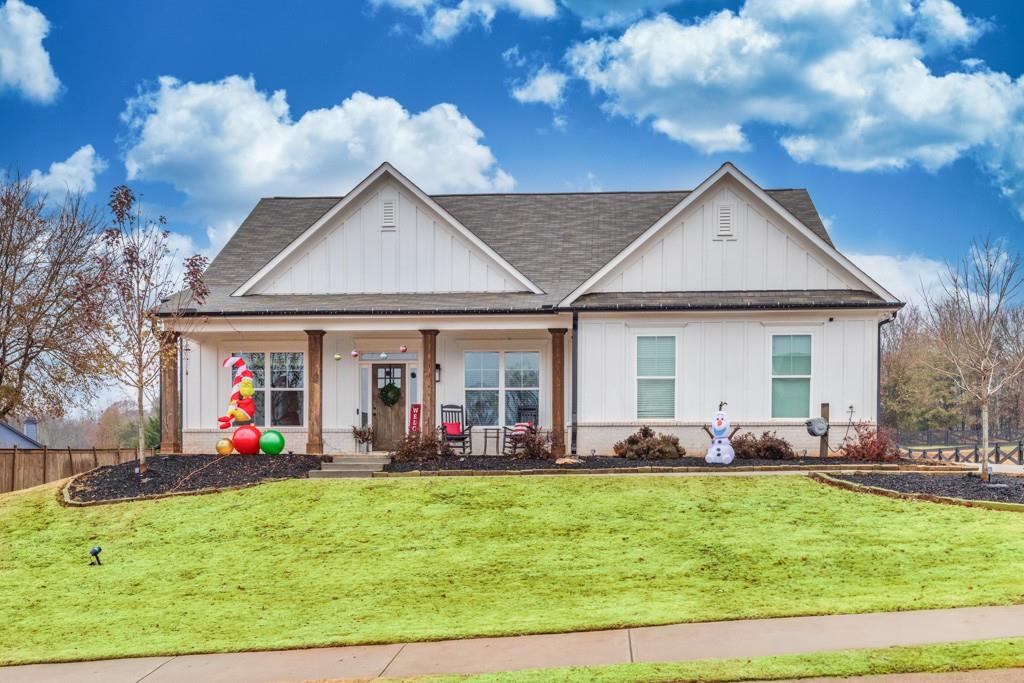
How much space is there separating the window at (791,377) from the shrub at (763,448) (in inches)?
48.6

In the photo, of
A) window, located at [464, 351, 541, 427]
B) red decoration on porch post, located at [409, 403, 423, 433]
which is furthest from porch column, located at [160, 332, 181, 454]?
window, located at [464, 351, 541, 427]

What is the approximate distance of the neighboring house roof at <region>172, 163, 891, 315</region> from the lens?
2069 centimetres

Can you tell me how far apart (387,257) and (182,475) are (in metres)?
7.14

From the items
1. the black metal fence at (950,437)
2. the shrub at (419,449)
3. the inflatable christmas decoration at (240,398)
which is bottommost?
the black metal fence at (950,437)

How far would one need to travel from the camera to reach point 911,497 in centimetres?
1429

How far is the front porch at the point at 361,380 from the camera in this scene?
21219 millimetres

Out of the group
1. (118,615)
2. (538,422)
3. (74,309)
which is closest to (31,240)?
(74,309)

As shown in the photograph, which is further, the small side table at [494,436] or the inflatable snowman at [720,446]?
the small side table at [494,436]

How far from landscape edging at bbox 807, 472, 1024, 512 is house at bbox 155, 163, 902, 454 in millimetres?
4110

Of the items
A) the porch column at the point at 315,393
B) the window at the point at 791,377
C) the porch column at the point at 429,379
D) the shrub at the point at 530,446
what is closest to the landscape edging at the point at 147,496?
the porch column at the point at 315,393

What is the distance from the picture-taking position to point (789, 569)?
10.5m

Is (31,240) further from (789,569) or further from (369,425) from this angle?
(789,569)

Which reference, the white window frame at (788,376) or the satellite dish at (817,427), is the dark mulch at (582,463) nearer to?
the satellite dish at (817,427)

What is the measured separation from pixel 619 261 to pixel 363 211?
21.0 ft
